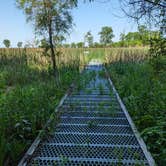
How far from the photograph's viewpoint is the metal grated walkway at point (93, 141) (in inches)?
110

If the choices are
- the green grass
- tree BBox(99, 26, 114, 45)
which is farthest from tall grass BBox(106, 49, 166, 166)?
tree BBox(99, 26, 114, 45)

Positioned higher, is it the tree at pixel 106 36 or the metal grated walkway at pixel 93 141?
the tree at pixel 106 36

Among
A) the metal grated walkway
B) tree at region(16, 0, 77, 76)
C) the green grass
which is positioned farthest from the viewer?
tree at region(16, 0, 77, 76)

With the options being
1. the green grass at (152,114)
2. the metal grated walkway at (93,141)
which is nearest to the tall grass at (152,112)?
the green grass at (152,114)

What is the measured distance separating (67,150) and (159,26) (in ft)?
6.79

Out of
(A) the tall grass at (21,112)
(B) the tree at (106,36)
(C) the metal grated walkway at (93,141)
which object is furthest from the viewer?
(B) the tree at (106,36)

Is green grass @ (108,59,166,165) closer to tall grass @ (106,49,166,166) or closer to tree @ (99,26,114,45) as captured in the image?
tall grass @ (106,49,166,166)

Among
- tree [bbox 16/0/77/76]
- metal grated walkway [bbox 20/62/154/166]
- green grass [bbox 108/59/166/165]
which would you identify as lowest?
metal grated walkway [bbox 20/62/154/166]

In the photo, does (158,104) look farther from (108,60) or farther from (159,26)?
(108,60)

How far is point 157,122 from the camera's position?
3.84 metres

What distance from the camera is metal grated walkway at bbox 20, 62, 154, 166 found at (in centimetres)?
279

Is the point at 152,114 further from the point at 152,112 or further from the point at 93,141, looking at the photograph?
the point at 93,141

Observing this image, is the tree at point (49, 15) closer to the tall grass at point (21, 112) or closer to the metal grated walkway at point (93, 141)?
the tall grass at point (21, 112)

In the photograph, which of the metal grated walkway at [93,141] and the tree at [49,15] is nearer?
the metal grated walkway at [93,141]
